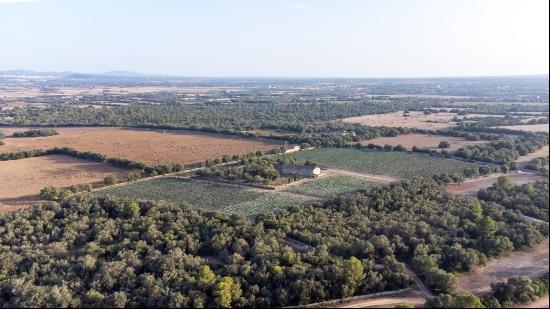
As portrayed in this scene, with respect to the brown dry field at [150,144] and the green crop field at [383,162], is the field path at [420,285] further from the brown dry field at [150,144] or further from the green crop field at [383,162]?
the brown dry field at [150,144]

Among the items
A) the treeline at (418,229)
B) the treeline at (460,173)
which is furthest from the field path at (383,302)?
the treeline at (460,173)

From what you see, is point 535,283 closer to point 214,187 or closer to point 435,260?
point 435,260

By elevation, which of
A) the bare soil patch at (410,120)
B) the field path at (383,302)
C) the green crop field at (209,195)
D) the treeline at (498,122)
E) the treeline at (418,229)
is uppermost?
the treeline at (498,122)

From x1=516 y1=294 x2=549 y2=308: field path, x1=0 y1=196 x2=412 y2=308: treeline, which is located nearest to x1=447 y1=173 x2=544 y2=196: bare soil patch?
x1=0 y1=196 x2=412 y2=308: treeline

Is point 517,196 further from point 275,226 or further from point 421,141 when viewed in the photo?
point 421,141

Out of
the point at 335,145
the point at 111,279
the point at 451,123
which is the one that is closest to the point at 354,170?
the point at 335,145

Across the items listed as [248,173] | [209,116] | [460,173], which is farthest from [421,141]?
[209,116]
